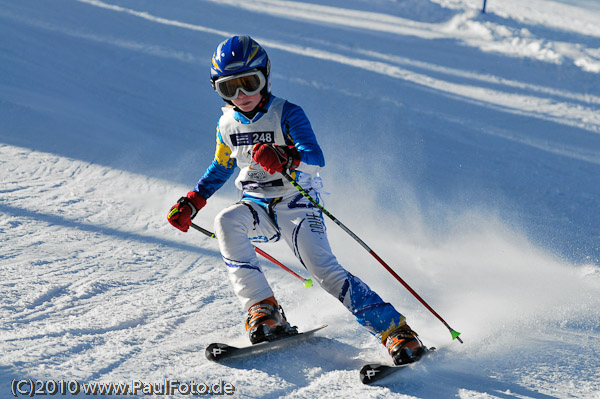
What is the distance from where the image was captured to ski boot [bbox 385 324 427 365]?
10.5ft

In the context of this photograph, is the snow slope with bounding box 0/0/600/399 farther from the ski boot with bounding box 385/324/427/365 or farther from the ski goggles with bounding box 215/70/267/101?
the ski goggles with bounding box 215/70/267/101

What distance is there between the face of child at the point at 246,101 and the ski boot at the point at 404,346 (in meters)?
1.51

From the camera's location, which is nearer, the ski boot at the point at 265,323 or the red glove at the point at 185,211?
the ski boot at the point at 265,323

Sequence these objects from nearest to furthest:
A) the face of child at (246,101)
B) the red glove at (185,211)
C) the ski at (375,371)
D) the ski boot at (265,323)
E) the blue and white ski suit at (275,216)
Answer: the ski at (375,371), the ski boot at (265,323), the blue and white ski suit at (275,216), the face of child at (246,101), the red glove at (185,211)

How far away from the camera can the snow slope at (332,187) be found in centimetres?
331

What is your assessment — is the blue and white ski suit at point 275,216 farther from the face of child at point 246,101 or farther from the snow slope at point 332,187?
the snow slope at point 332,187

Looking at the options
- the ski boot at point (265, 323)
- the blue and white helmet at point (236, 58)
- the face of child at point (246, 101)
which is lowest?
the ski boot at point (265, 323)

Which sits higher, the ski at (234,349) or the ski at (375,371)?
the ski at (234,349)

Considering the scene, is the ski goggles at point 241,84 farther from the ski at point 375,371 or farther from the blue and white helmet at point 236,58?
the ski at point 375,371

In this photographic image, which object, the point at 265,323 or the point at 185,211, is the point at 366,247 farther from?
the point at 185,211

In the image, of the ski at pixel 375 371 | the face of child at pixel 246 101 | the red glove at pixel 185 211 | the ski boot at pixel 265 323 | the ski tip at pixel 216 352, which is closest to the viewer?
the ski at pixel 375 371

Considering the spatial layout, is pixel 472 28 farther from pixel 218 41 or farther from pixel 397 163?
pixel 397 163

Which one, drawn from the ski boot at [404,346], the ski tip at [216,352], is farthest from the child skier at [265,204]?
the ski tip at [216,352]

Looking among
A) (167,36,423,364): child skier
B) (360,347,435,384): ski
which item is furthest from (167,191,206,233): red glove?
(360,347,435,384): ski
